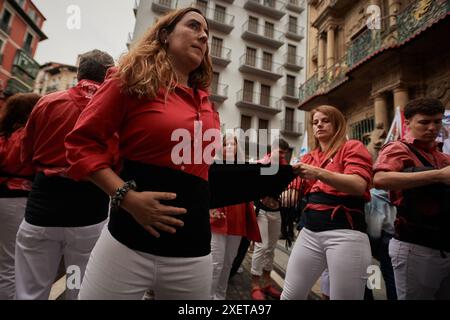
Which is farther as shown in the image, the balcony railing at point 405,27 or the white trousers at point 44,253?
the balcony railing at point 405,27

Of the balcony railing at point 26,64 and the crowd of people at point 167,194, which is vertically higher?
the balcony railing at point 26,64

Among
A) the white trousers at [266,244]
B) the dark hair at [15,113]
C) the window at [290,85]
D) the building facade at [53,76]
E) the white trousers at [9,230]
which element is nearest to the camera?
the white trousers at [9,230]

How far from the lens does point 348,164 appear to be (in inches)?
68.2

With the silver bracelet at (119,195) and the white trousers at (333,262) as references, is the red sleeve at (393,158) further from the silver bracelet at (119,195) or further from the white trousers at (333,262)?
the silver bracelet at (119,195)

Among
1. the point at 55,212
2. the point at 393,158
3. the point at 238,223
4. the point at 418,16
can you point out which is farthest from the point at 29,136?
the point at 418,16

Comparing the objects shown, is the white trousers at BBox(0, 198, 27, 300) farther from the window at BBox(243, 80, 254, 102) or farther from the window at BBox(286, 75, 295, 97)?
the window at BBox(286, 75, 295, 97)

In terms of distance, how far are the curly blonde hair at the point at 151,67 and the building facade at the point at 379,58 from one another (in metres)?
7.05

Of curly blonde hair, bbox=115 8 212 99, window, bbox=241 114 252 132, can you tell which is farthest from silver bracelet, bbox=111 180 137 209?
window, bbox=241 114 252 132

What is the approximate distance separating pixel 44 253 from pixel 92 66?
122 cm

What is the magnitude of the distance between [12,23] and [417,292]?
108 feet

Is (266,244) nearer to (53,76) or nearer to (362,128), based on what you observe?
(362,128)

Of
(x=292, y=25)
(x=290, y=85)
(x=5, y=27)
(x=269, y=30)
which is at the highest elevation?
(x=292, y=25)

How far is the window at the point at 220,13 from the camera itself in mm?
21500

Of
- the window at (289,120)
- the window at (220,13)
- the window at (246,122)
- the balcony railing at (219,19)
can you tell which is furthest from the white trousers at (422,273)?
the window at (220,13)
